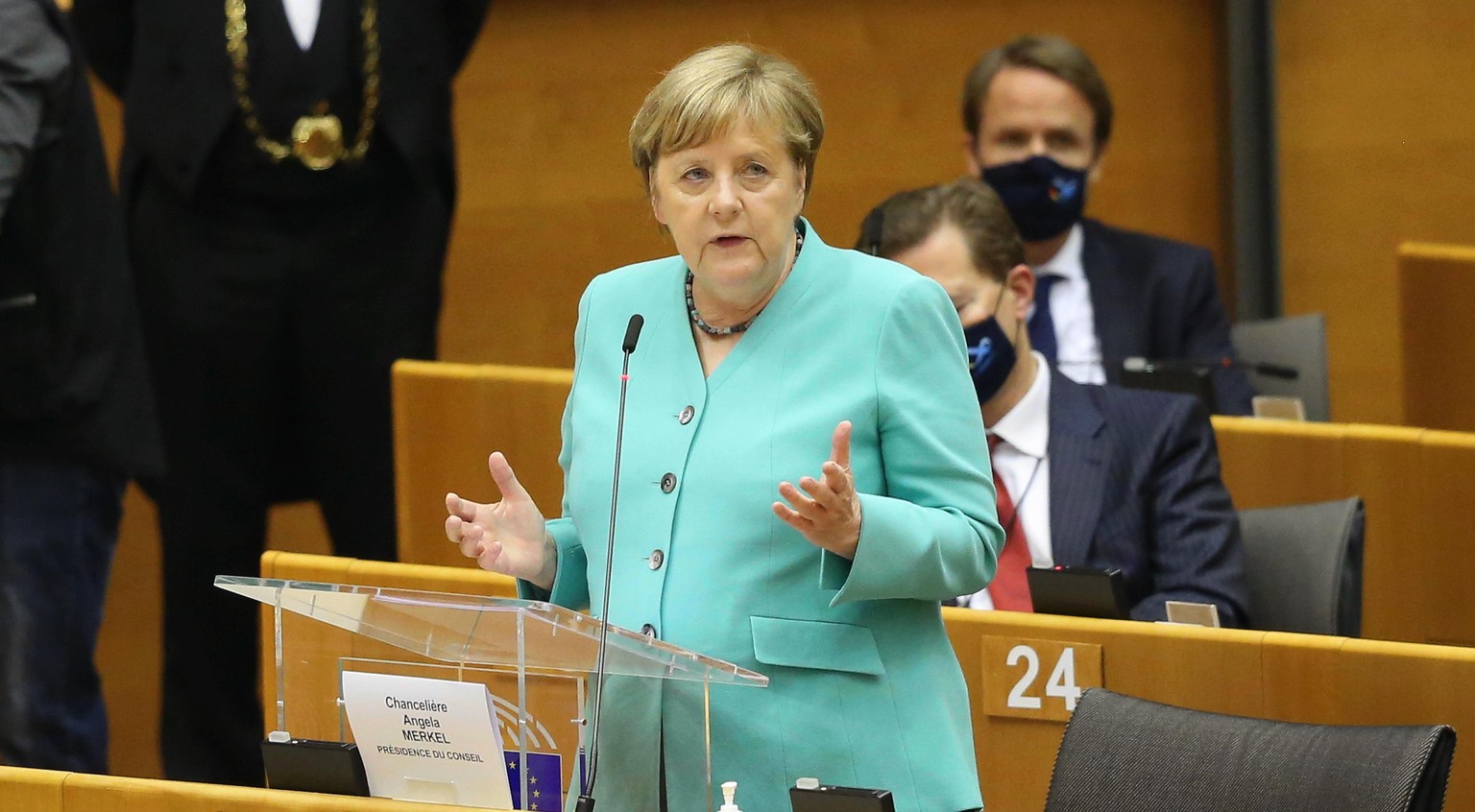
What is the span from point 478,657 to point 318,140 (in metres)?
2.25

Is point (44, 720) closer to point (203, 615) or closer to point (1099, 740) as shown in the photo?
point (203, 615)

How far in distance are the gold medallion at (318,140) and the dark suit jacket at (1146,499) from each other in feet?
5.10

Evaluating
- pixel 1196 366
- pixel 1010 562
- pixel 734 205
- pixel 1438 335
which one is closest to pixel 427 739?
pixel 734 205

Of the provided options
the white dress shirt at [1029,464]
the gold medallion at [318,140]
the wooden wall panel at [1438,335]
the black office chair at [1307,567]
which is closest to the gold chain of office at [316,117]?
the gold medallion at [318,140]

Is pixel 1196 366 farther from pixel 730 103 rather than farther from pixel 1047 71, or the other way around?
pixel 730 103

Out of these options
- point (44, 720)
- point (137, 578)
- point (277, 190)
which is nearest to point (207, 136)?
point (277, 190)

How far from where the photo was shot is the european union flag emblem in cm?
227

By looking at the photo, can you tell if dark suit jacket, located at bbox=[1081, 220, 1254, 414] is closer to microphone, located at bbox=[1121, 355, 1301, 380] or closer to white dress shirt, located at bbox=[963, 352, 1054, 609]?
microphone, located at bbox=[1121, 355, 1301, 380]

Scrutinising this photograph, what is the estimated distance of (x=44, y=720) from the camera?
11.6ft

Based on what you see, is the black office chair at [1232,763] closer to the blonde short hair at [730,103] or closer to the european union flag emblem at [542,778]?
the european union flag emblem at [542,778]

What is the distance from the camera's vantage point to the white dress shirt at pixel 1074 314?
177 inches

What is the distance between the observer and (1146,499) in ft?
11.7

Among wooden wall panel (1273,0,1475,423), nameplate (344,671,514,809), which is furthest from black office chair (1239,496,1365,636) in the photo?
wooden wall panel (1273,0,1475,423)

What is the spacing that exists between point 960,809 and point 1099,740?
1.28 ft
